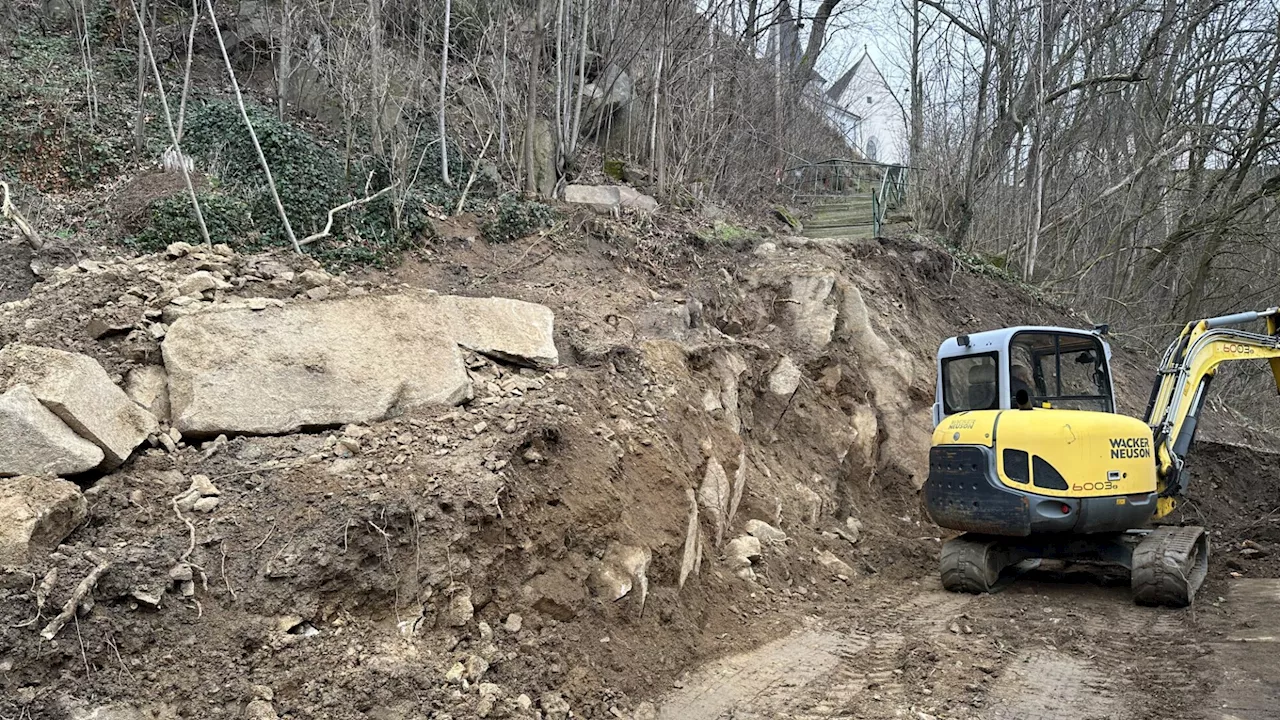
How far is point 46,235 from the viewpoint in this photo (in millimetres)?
6777

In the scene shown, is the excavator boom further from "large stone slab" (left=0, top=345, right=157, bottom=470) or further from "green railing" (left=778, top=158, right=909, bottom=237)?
"large stone slab" (left=0, top=345, right=157, bottom=470)

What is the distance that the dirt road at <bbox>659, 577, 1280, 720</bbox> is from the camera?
15.5ft

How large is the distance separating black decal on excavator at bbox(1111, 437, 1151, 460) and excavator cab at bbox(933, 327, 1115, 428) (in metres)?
0.68

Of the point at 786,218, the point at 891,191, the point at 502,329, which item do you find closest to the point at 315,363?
the point at 502,329

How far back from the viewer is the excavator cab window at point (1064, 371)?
762 centimetres

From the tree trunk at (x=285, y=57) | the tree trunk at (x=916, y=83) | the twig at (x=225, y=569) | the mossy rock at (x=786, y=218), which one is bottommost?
the twig at (x=225, y=569)

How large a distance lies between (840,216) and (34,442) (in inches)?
594

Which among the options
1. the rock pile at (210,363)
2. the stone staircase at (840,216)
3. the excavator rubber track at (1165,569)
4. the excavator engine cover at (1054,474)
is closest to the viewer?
the rock pile at (210,363)

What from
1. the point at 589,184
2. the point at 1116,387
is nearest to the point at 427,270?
the point at 589,184

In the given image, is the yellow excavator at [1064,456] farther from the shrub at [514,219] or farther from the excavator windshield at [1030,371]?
the shrub at [514,219]

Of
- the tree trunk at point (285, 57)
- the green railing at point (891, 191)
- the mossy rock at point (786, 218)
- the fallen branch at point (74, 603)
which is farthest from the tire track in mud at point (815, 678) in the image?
the green railing at point (891, 191)

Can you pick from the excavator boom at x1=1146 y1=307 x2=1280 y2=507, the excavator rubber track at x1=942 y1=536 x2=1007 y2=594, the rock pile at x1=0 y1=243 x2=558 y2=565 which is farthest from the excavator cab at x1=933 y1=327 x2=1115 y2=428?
the rock pile at x1=0 y1=243 x2=558 y2=565

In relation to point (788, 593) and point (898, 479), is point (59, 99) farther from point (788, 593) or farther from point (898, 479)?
point (898, 479)

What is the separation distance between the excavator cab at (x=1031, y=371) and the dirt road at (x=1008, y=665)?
1773 mm
